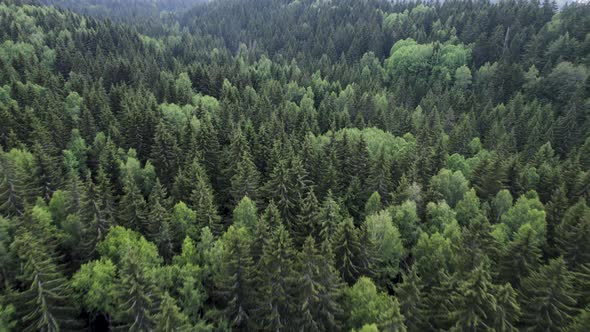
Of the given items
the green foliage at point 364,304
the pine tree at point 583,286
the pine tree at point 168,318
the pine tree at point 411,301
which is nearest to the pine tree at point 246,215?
the green foliage at point 364,304

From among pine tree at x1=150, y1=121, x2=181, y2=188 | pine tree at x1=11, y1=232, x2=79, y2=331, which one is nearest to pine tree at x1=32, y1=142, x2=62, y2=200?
pine tree at x1=150, y1=121, x2=181, y2=188

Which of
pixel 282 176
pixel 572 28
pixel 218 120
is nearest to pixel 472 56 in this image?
pixel 572 28

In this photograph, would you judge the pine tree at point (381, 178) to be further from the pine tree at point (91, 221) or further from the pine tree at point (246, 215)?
the pine tree at point (91, 221)

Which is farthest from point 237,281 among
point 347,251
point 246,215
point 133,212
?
point 133,212

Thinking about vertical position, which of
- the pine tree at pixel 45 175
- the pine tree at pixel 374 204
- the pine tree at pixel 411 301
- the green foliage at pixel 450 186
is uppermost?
the pine tree at pixel 411 301

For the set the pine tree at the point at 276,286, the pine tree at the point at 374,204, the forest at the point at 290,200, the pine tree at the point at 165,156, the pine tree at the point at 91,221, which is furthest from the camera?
the pine tree at the point at 165,156
